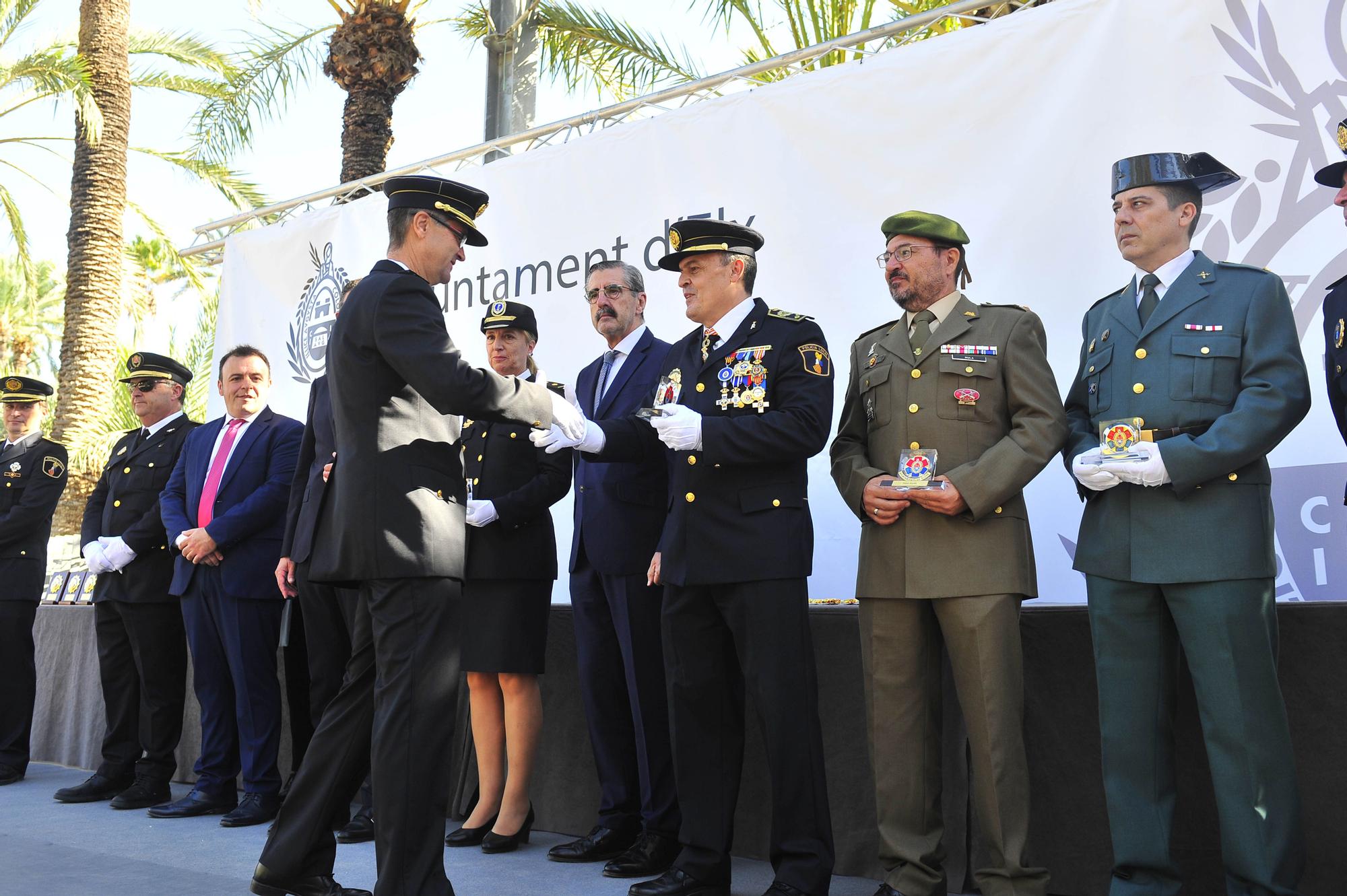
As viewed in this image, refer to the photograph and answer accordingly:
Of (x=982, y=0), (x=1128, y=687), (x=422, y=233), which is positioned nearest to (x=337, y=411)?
(x=422, y=233)

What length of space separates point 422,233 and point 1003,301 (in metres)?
2.19

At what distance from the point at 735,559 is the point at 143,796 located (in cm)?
322

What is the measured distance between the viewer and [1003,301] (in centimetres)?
431

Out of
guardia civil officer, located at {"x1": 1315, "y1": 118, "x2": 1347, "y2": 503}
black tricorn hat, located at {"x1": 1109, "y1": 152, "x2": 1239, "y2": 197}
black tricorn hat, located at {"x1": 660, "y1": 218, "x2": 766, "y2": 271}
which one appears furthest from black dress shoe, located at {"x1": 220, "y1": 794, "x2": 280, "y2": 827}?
guardia civil officer, located at {"x1": 1315, "y1": 118, "x2": 1347, "y2": 503}

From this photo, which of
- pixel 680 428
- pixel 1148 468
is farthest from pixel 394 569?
pixel 1148 468

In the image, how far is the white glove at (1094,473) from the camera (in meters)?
2.89

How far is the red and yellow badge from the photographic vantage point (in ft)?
11.0

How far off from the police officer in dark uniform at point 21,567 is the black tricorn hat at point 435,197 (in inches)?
145

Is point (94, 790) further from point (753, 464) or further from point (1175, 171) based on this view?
point (1175, 171)

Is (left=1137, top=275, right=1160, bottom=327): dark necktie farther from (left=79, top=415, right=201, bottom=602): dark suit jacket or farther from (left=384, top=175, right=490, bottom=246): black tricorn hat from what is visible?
(left=79, top=415, right=201, bottom=602): dark suit jacket

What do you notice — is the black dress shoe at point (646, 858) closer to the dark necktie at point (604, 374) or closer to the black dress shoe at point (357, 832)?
the black dress shoe at point (357, 832)

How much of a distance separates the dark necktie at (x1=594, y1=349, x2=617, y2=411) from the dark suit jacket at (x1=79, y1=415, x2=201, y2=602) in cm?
229

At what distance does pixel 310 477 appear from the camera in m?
3.98

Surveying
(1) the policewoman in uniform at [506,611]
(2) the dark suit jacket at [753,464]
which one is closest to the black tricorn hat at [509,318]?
(1) the policewoman in uniform at [506,611]
